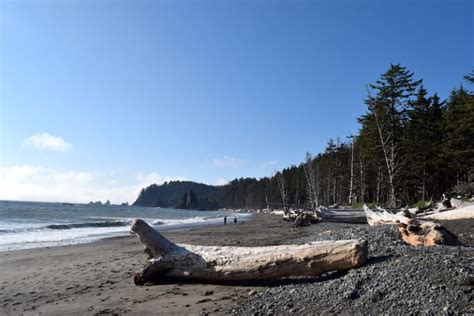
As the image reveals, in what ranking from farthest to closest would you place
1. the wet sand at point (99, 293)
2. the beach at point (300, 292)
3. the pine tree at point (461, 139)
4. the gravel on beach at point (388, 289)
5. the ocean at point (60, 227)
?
the pine tree at point (461, 139)
the ocean at point (60, 227)
the wet sand at point (99, 293)
the beach at point (300, 292)
the gravel on beach at point (388, 289)

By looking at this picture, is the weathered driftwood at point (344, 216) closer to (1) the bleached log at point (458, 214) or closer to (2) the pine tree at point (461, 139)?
(1) the bleached log at point (458, 214)

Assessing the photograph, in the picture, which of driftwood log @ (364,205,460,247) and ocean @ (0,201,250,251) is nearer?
driftwood log @ (364,205,460,247)

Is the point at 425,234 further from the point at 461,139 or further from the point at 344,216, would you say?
the point at 461,139

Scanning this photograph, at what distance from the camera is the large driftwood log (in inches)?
260

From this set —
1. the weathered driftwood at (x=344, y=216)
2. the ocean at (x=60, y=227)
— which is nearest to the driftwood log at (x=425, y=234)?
the weathered driftwood at (x=344, y=216)

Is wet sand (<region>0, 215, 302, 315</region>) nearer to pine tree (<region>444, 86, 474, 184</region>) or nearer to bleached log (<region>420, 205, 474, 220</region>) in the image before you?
bleached log (<region>420, 205, 474, 220</region>)

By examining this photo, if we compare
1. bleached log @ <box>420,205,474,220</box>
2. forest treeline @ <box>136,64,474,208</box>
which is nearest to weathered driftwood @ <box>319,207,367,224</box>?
bleached log @ <box>420,205,474,220</box>

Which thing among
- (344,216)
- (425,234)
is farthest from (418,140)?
(425,234)

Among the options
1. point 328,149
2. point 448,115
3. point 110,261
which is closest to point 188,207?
point 328,149

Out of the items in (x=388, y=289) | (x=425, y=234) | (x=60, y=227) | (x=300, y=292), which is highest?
(x=425, y=234)

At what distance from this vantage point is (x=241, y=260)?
7332 millimetres

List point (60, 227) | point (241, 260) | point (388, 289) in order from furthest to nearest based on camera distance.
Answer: point (60, 227) → point (241, 260) → point (388, 289)

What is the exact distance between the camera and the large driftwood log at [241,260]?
6.59 meters

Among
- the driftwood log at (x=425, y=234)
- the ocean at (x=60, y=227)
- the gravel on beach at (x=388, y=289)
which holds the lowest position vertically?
the ocean at (x=60, y=227)
